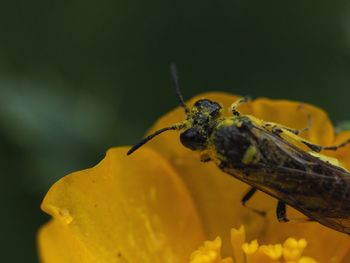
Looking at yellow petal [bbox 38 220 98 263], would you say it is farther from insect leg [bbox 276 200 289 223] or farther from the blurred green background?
the blurred green background

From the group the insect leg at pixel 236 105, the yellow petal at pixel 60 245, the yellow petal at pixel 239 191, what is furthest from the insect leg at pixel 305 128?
the yellow petal at pixel 60 245

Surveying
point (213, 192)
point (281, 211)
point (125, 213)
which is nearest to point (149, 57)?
point (213, 192)

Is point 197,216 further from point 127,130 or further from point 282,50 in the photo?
point 282,50

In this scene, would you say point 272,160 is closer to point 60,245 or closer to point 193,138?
point 193,138

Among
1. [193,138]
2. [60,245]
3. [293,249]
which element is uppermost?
[193,138]

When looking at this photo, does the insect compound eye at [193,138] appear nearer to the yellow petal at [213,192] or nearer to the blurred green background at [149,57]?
the yellow petal at [213,192]

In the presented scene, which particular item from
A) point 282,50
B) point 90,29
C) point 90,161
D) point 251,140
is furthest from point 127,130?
point 251,140

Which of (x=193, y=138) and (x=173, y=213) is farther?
(x=173, y=213)
